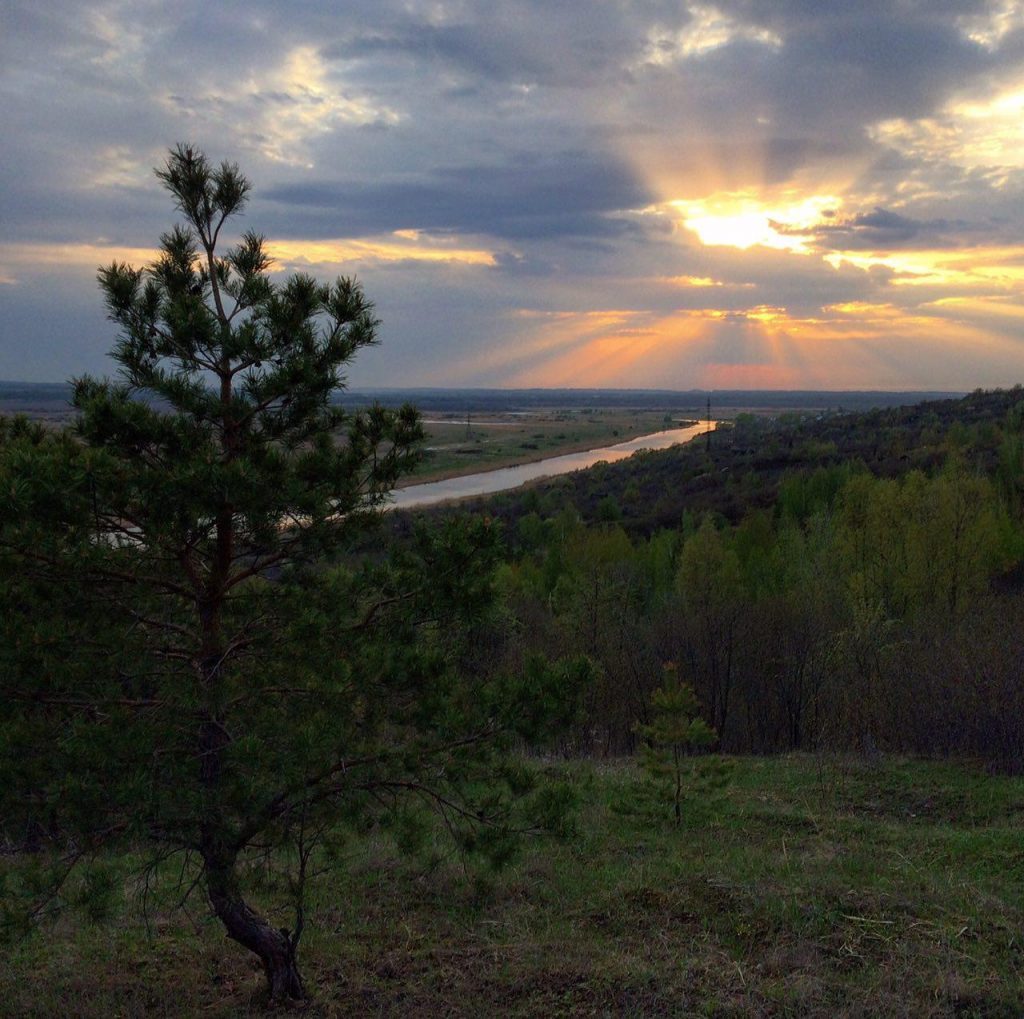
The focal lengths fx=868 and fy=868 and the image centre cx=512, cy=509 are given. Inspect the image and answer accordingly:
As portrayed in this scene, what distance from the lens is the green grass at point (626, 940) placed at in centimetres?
561

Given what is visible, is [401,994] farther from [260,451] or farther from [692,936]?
[260,451]

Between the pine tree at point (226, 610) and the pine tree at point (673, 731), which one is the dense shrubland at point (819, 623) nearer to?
the pine tree at point (673, 731)

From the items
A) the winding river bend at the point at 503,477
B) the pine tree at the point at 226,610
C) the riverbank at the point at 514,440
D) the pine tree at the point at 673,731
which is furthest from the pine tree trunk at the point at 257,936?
the riverbank at the point at 514,440

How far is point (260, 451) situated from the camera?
5.24m

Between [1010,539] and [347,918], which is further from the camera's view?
[1010,539]

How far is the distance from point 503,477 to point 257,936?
74.8 metres

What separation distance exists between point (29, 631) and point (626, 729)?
19604 millimetres

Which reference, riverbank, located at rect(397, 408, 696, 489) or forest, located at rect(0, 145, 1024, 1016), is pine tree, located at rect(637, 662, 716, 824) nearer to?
forest, located at rect(0, 145, 1024, 1016)

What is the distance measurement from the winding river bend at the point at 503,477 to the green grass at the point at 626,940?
37.7m

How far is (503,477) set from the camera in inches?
3155

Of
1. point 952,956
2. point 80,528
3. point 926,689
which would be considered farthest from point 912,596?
point 80,528

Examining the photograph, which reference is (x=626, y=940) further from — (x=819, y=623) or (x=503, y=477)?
(x=503, y=477)

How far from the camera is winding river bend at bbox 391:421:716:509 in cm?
6316

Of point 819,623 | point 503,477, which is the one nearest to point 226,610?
point 819,623
